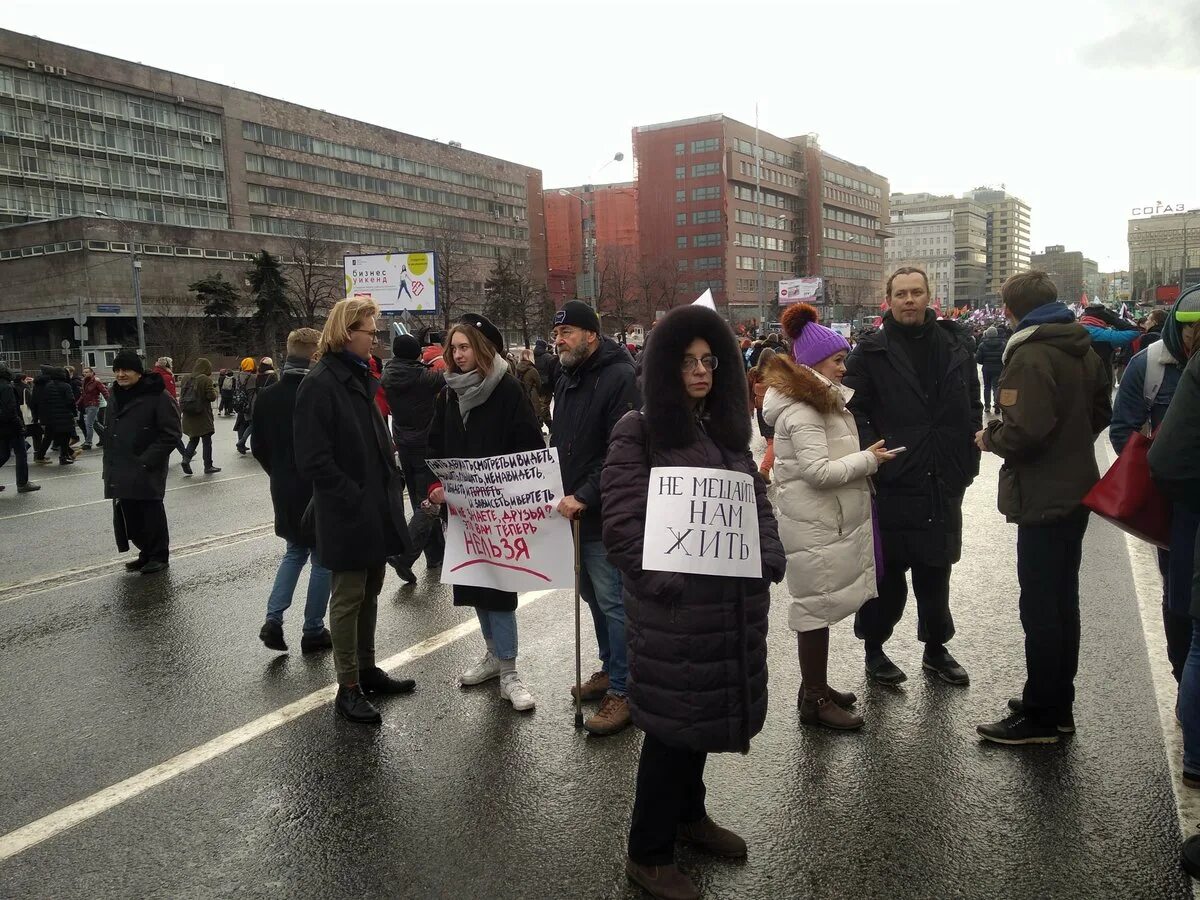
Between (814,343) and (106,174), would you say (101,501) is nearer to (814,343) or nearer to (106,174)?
(814,343)

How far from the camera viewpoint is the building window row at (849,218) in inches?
5103

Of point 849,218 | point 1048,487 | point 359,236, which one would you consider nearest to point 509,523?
point 1048,487

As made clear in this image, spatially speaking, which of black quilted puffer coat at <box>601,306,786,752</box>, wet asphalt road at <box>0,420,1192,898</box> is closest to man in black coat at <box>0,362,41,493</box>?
wet asphalt road at <box>0,420,1192,898</box>

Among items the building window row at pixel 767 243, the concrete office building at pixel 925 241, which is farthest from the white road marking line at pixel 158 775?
the concrete office building at pixel 925 241

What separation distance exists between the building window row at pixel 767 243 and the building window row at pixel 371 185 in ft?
92.7

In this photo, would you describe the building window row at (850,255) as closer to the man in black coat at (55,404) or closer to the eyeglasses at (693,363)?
the man in black coat at (55,404)

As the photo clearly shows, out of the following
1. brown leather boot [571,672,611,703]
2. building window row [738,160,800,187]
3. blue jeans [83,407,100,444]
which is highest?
building window row [738,160,800,187]

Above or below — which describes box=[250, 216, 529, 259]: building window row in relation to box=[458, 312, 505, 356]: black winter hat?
above

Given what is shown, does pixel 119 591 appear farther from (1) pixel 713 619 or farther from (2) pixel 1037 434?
(2) pixel 1037 434

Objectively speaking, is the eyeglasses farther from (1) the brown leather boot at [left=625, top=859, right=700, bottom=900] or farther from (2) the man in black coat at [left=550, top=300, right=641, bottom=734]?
(1) the brown leather boot at [left=625, top=859, right=700, bottom=900]

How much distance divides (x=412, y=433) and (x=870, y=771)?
480cm

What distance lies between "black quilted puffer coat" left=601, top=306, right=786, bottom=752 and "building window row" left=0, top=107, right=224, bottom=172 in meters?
80.9

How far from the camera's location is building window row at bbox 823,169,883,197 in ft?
424

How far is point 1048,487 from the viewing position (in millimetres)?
3777
